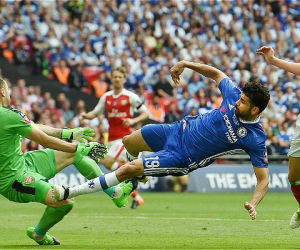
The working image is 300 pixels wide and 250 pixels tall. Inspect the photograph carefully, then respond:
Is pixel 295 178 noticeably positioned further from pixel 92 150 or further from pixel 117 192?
pixel 92 150

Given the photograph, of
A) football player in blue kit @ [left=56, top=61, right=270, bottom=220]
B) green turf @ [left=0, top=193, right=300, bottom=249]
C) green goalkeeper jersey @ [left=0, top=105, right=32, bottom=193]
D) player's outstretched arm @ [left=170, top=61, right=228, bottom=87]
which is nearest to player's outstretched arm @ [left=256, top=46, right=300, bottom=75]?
football player in blue kit @ [left=56, top=61, right=270, bottom=220]

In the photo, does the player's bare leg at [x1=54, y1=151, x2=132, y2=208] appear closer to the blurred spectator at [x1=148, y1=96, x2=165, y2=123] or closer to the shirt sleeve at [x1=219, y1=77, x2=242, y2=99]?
the shirt sleeve at [x1=219, y1=77, x2=242, y2=99]

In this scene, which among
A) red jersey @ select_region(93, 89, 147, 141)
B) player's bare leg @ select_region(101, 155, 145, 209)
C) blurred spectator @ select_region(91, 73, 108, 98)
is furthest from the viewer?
blurred spectator @ select_region(91, 73, 108, 98)

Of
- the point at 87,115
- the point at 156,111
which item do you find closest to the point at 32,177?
the point at 87,115

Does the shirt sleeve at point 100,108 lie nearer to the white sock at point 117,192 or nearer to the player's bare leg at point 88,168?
the player's bare leg at point 88,168

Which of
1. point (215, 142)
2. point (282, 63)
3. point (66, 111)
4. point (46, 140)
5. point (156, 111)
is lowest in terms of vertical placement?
point (156, 111)

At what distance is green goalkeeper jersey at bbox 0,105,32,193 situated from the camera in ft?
30.5

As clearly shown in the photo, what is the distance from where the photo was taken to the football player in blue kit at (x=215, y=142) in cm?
989

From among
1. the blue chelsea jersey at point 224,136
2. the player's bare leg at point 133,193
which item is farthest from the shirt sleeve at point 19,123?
the player's bare leg at point 133,193

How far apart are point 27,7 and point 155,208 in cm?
1126

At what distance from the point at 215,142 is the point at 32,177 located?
92.7 inches

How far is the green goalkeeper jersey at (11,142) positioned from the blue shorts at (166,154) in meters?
1.61

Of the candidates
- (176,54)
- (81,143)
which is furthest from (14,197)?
(176,54)

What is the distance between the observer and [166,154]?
1031 cm
